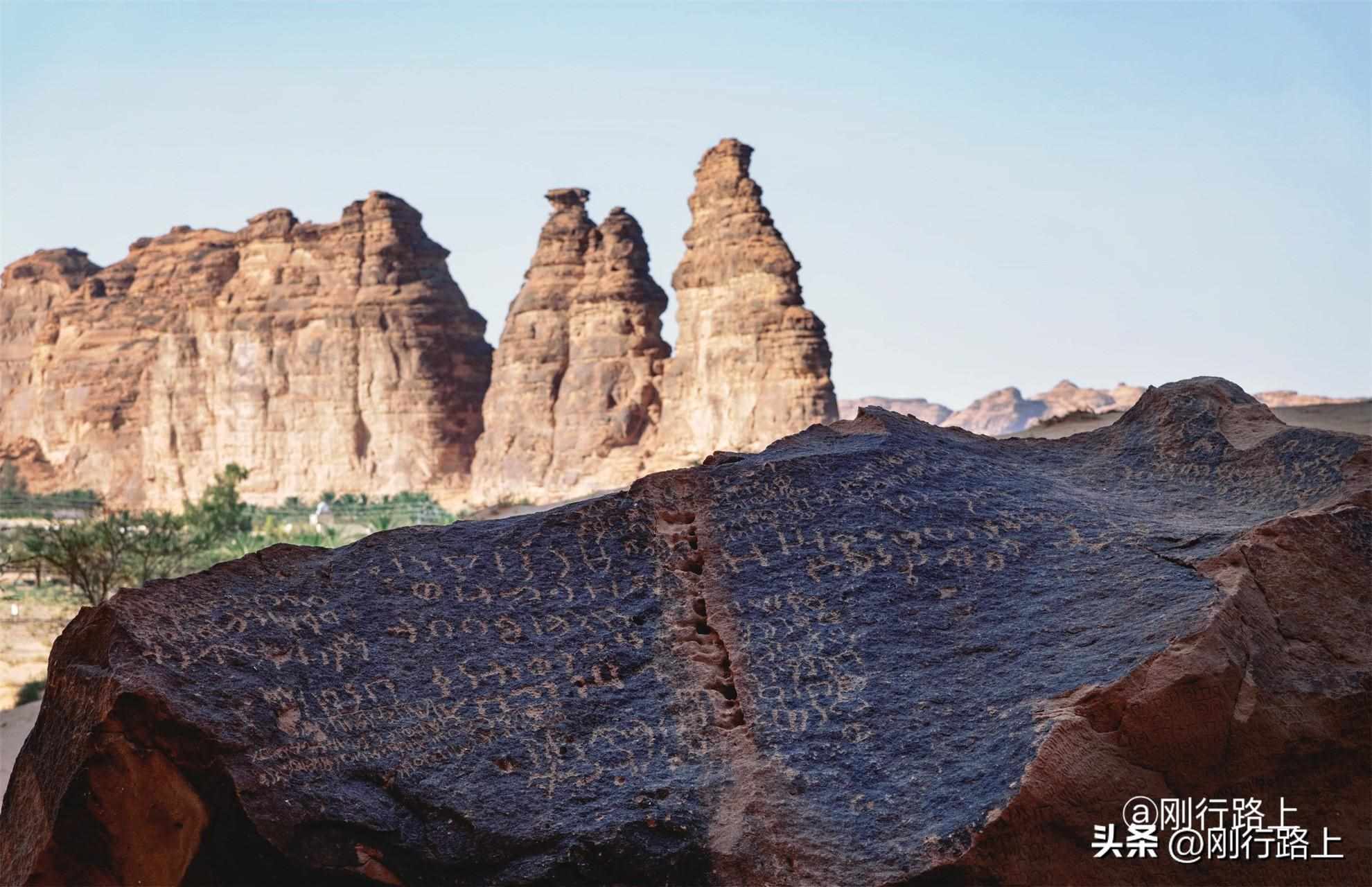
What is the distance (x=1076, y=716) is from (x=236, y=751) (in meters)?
3.02

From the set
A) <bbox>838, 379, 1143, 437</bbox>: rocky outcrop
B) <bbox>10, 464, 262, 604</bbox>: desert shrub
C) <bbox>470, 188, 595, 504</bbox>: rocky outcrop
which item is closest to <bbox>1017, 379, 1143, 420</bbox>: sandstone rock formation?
<bbox>838, 379, 1143, 437</bbox>: rocky outcrop

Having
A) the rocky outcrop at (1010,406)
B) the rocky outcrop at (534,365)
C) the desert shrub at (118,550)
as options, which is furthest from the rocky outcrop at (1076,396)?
the desert shrub at (118,550)

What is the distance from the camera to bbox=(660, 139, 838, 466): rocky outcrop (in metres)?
45.6

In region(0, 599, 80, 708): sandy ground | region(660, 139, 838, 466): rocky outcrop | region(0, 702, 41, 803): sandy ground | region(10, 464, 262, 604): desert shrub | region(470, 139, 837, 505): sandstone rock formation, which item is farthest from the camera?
region(470, 139, 837, 505): sandstone rock formation

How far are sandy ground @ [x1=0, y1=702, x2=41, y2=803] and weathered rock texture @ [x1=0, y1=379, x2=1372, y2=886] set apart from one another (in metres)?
6.35

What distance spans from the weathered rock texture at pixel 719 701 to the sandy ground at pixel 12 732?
6.35m

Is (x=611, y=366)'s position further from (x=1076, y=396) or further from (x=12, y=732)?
(x=1076, y=396)

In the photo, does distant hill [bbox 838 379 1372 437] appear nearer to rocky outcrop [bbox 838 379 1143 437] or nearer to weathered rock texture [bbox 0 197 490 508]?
rocky outcrop [bbox 838 379 1143 437]

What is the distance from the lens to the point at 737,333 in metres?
47.0

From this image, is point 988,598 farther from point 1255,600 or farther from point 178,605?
point 178,605

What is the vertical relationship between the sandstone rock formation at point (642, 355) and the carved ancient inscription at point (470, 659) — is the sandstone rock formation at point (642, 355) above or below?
above

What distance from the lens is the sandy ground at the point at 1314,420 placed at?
23.2 m

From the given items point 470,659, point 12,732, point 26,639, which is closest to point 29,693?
point 12,732

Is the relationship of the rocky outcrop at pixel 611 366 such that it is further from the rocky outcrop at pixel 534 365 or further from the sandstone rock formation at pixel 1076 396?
the sandstone rock formation at pixel 1076 396
